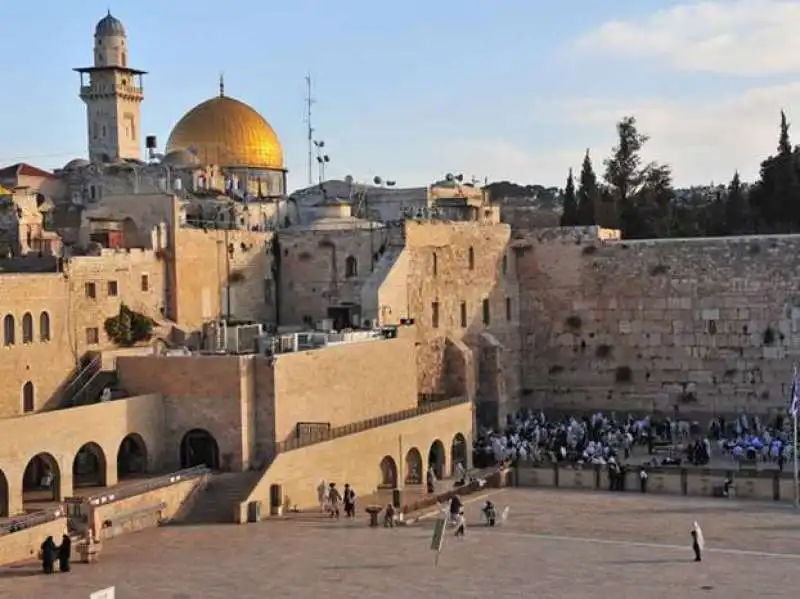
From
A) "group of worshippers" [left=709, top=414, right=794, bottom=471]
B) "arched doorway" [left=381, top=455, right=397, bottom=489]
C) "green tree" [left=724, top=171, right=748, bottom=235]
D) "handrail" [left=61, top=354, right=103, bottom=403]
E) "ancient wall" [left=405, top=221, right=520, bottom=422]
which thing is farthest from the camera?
"green tree" [left=724, top=171, right=748, bottom=235]

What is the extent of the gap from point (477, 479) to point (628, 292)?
39.1 feet

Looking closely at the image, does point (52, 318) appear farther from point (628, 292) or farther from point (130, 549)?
point (628, 292)

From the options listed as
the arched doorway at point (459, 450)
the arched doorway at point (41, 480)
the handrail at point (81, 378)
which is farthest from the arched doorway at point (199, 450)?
the arched doorway at point (459, 450)

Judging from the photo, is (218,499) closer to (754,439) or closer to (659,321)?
(754,439)

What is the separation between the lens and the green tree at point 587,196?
46.5m

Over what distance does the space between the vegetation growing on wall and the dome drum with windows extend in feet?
45.6

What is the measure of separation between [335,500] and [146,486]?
3.47 meters

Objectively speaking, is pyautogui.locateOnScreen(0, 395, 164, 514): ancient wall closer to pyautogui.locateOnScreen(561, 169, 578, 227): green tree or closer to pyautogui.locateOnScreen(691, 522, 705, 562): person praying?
pyautogui.locateOnScreen(691, 522, 705, 562): person praying

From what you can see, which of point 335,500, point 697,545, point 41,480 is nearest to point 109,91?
point 41,480

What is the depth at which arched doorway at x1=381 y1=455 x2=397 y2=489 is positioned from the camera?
27.3 m

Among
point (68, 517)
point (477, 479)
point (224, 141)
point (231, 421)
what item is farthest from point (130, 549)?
point (224, 141)

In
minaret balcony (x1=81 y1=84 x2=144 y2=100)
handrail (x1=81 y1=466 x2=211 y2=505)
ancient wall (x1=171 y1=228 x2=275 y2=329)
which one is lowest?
handrail (x1=81 y1=466 x2=211 y2=505)

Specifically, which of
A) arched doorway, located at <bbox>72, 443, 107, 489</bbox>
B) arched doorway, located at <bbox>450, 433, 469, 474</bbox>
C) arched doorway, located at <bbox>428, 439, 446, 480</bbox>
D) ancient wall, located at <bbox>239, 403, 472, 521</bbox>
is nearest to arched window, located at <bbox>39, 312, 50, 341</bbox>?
arched doorway, located at <bbox>72, 443, 107, 489</bbox>

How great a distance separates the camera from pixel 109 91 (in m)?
48.4
